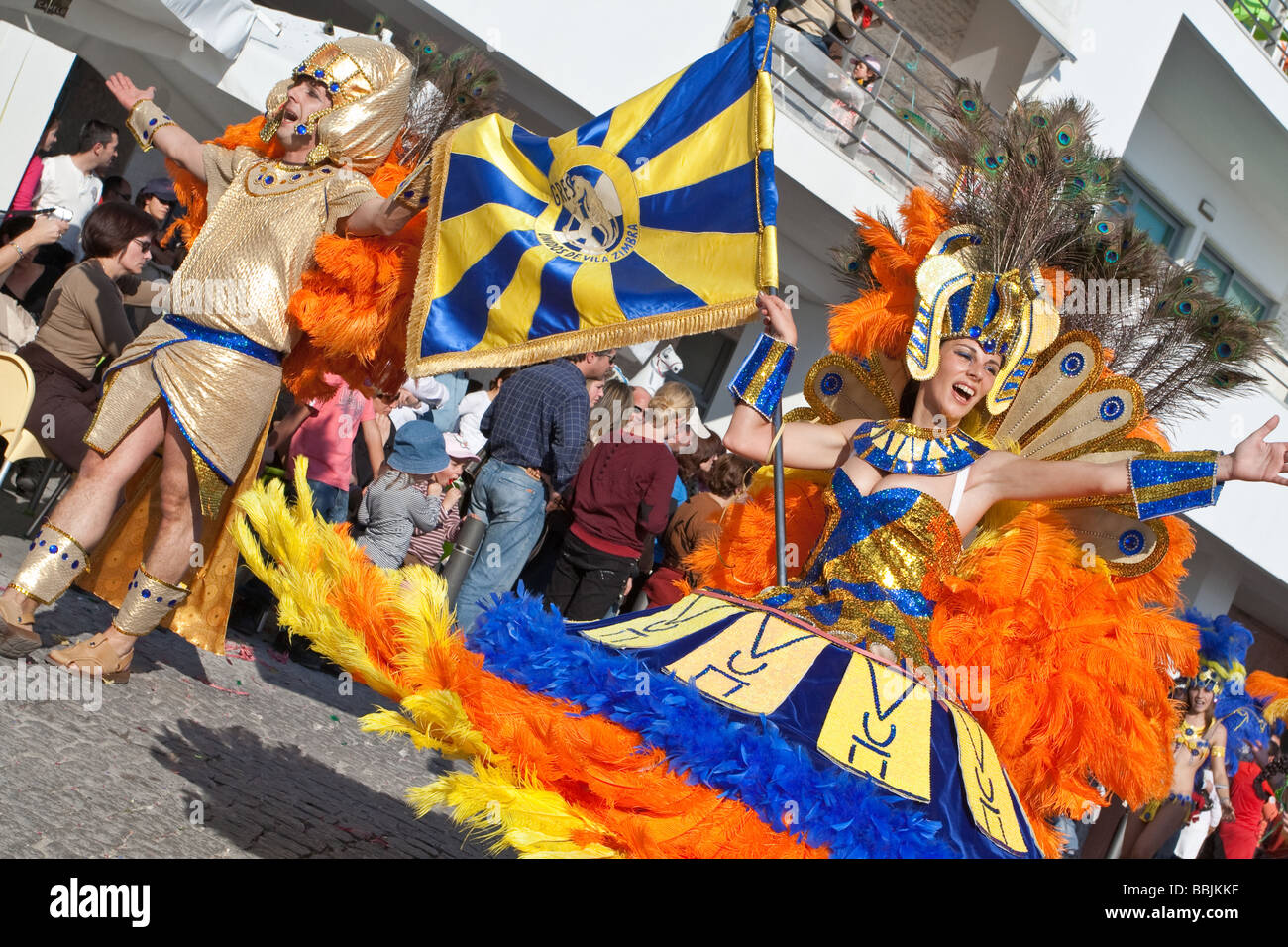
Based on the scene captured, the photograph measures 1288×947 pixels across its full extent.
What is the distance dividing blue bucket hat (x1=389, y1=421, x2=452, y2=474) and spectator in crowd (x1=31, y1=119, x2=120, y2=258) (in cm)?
227

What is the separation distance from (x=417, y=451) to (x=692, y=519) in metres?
1.54

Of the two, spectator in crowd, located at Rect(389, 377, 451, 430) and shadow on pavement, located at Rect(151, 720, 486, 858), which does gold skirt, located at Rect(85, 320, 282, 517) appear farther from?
spectator in crowd, located at Rect(389, 377, 451, 430)

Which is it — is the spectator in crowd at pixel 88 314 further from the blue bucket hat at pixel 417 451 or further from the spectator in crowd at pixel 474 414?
the spectator in crowd at pixel 474 414

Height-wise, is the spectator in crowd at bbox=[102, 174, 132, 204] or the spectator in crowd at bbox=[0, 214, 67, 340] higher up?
the spectator in crowd at bbox=[102, 174, 132, 204]

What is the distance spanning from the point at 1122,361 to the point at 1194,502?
853 millimetres

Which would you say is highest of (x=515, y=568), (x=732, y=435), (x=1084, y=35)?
(x=1084, y=35)

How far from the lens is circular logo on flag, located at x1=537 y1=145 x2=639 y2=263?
3262mm

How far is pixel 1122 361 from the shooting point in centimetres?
364

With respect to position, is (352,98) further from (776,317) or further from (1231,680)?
(1231,680)

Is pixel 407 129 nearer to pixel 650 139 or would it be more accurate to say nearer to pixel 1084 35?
pixel 650 139

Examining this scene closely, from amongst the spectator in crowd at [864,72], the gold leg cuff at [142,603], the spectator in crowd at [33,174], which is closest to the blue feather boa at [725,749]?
the gold leg cuff at [142,603]

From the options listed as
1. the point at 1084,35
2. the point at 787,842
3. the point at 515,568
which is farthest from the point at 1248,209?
the point at 787,842

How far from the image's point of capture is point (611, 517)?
5656mm

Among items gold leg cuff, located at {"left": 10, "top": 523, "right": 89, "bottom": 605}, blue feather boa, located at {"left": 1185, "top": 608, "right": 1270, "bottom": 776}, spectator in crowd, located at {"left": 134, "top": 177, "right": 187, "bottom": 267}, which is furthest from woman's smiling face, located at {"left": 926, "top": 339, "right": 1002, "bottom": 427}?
spectator in crowd, located at {"left": 134, "top": 177, "right": 187, "bottom": 267}
